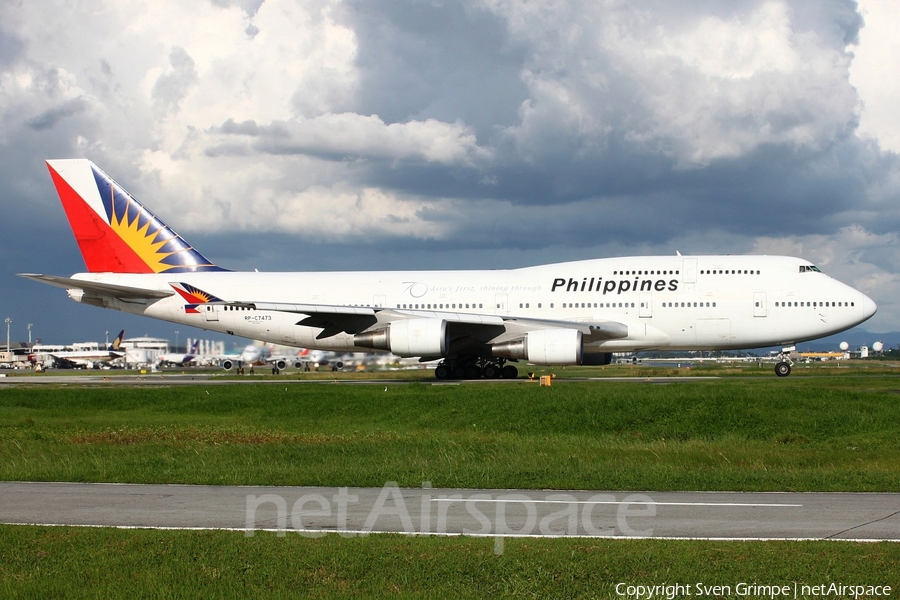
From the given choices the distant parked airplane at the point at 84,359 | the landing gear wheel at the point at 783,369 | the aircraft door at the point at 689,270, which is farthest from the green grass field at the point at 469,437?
the distant parked airplane at the point at 84,359

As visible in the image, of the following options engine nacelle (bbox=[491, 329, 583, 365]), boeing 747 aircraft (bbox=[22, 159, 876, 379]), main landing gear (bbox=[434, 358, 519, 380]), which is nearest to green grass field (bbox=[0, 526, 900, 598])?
engine nacelle (bbox=[491, 329, 583, 365])

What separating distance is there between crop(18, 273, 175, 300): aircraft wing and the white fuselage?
19.5ft

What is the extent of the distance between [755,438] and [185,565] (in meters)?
14.8

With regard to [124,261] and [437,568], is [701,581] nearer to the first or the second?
[437,568]

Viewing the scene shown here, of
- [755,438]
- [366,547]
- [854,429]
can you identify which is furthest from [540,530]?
[854,429]

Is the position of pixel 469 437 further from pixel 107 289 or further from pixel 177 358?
pixel 177 358

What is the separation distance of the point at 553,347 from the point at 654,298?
16.6 feet

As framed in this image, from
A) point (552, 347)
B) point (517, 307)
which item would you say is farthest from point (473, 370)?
point (552, 347)

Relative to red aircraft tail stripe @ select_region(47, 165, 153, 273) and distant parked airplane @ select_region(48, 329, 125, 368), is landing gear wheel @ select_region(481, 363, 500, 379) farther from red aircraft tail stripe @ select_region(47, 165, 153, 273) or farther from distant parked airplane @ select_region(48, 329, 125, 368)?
distant parked airplane @ select_region(48, 329, 125, 368)

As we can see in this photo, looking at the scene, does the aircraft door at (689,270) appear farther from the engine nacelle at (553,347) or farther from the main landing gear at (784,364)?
the engine nacelle at (553,347)

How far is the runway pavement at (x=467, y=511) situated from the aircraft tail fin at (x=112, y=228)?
29028 mm

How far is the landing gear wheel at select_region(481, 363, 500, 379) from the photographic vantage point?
37469 mm

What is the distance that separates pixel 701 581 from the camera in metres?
7.34

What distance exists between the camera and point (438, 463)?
15492 millimetres
